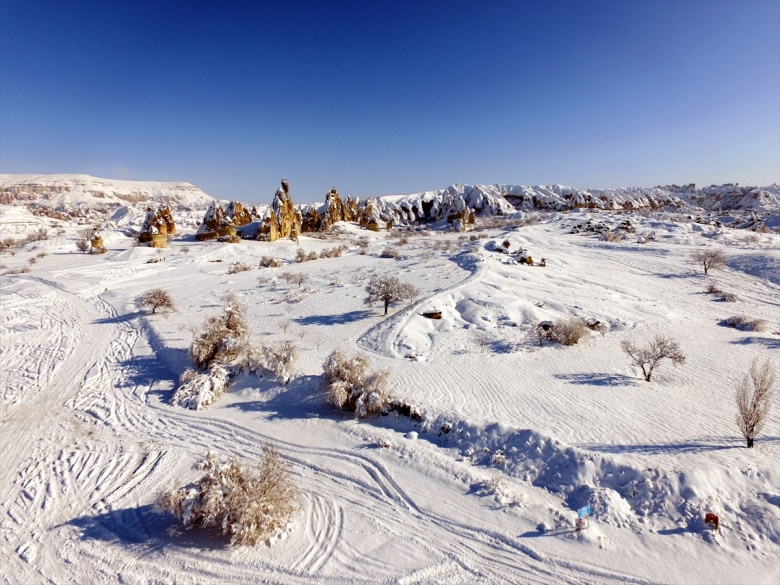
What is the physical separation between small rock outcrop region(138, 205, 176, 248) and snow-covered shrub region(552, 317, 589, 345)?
113 ft

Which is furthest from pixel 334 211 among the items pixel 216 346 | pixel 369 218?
pixel 216 346

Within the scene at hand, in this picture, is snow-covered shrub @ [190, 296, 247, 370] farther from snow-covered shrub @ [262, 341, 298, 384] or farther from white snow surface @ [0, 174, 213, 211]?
white snow surface @ [0, 174, 213, 211]

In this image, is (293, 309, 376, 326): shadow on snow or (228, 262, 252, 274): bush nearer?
(293, 309, 376, 326): shadow on snow

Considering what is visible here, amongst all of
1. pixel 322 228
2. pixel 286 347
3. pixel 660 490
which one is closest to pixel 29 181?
pixel 322 228

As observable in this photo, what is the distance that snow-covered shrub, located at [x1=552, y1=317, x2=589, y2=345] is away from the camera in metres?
11.9

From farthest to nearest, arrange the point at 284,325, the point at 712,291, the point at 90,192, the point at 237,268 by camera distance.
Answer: the point at 90,192 → the point at 237,268 → the point at 712,291 → the point at 284,325

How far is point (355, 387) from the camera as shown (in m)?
8.53

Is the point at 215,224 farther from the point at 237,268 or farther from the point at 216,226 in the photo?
the point at 237,268

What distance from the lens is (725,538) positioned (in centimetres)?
506

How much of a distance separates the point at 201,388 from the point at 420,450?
5591mm

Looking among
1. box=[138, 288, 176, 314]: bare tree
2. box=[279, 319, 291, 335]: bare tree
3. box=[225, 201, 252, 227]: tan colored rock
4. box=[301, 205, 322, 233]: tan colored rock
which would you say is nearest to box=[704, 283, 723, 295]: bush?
box=[279, 319, 291, 335]: bare tree

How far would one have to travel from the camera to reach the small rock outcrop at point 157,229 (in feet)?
112

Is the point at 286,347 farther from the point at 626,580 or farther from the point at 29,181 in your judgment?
Result: the point at 29,181

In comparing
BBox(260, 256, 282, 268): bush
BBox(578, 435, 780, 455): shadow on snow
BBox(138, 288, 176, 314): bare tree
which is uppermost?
BBox(260, 256, 282, 268): bush
